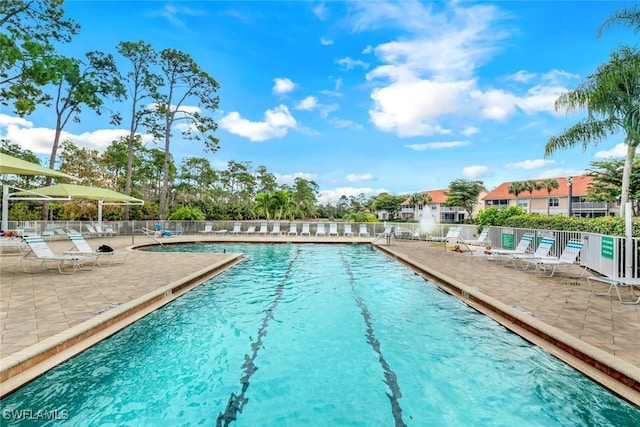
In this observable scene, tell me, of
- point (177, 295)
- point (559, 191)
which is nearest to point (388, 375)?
point (177, 295)

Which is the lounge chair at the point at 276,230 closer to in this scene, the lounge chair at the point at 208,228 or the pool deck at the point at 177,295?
the lounge chair at the point at 208,228

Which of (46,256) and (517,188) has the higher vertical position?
(517,188)

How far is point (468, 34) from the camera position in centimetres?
1291

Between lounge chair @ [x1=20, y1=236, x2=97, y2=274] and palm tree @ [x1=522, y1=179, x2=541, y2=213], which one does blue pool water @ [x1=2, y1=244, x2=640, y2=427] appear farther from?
palm tree @ [x1=522, y1=179, x2=541, y2=213]

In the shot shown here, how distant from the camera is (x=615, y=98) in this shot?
11.5 m

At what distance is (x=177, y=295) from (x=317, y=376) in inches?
163

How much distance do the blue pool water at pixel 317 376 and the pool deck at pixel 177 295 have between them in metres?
0.22

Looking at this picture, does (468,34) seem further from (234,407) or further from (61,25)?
(61,25)

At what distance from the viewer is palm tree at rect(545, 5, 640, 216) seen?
10945 millimetres

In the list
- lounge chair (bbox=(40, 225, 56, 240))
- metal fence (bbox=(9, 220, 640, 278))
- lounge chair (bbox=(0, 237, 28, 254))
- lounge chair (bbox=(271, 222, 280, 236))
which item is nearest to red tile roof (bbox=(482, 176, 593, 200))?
metal fence (bbox=(9, 220, 640, 278))

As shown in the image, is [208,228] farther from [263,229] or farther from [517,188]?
[517,188]

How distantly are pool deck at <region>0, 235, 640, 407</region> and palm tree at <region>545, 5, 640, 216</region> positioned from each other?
7.36 meters

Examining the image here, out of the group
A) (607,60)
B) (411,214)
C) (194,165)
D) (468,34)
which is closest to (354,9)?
(468,34)

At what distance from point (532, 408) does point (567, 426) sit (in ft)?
0.94
